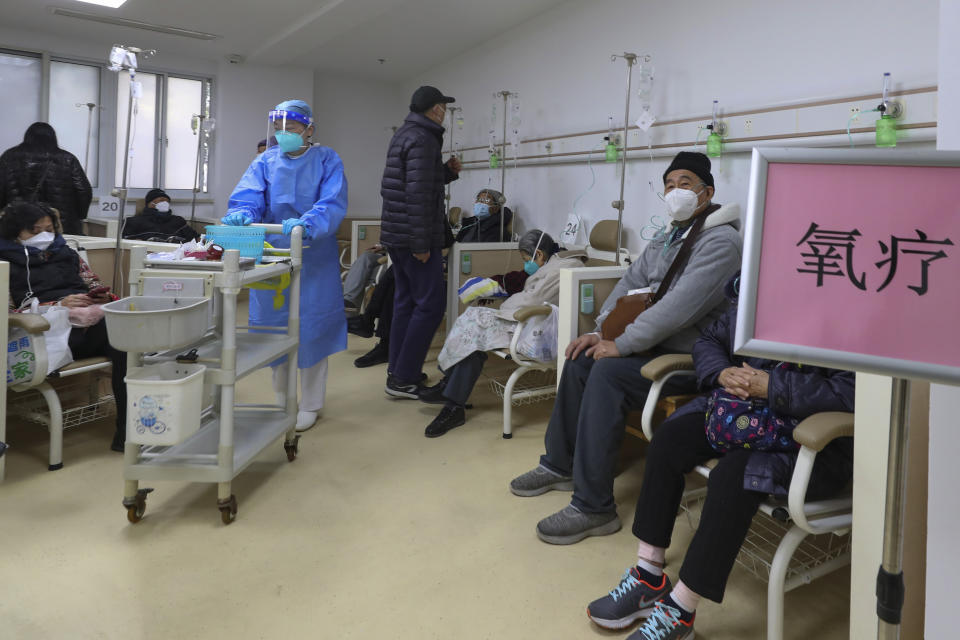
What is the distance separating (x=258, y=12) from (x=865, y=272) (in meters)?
5.12

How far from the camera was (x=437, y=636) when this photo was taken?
5.30 ft

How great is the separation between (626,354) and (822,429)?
2.71 ft

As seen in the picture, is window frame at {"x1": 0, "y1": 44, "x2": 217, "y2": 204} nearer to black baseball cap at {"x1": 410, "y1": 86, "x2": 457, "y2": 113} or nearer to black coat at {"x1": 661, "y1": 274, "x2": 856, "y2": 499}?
black baseball cap at {"x1": 410, "y1": 86, "x2": 457, "y2": 113}

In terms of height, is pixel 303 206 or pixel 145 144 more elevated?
pixel 145 144

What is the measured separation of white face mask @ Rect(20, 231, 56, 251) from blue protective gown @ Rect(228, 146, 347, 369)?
0.71 metres

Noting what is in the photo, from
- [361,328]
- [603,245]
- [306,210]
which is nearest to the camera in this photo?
[306,210]

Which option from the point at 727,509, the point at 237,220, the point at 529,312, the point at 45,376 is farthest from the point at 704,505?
the point at 45,376

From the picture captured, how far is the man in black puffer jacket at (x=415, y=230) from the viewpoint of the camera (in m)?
3.23

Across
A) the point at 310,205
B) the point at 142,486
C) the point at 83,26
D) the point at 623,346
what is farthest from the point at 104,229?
the point at 623,346

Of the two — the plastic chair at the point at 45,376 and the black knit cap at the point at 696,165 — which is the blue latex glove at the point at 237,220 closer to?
the plastic chair at the point at 45,376

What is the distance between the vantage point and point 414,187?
127 inches

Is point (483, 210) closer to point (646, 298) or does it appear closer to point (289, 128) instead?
point (289, 128)

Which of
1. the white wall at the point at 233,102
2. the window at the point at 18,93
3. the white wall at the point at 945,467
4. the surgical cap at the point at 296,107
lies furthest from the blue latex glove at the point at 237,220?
the window at the point at 18,93

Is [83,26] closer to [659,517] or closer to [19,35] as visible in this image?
[19,35]
